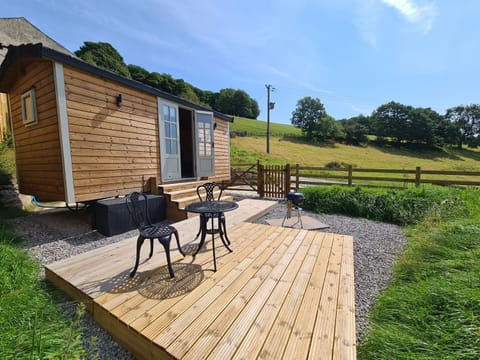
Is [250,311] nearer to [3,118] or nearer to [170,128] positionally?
[170,128]

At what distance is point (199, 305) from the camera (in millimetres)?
1645

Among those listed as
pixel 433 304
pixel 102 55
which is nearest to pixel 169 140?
pixel 433 304

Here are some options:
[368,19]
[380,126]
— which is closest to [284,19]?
[368,19]

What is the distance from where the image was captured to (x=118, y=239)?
11.7 ft

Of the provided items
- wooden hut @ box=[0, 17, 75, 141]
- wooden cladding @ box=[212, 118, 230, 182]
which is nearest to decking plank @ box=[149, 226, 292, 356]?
wooden cladding @ box=[212, 118, 230, 182]

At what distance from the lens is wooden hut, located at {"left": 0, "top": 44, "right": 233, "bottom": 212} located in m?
3.57

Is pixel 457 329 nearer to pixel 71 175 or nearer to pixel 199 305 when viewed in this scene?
pixel 199 305

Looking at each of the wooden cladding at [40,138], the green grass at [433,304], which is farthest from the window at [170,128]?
the green grass at [433,304]

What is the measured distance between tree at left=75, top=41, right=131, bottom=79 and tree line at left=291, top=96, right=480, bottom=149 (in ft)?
99.7

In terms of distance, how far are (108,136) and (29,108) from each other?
1790mm

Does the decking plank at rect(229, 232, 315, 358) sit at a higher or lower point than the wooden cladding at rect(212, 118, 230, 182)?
lower

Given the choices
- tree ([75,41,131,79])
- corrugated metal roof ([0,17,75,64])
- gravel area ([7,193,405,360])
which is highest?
tree ([75,41,131,79])

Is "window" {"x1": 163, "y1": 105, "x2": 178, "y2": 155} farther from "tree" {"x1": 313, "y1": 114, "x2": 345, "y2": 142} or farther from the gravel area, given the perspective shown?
"tree" {"x1": 313, "y1": 114, "x2": 345, "y2": 142}

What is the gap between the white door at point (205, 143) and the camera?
20.7ft
